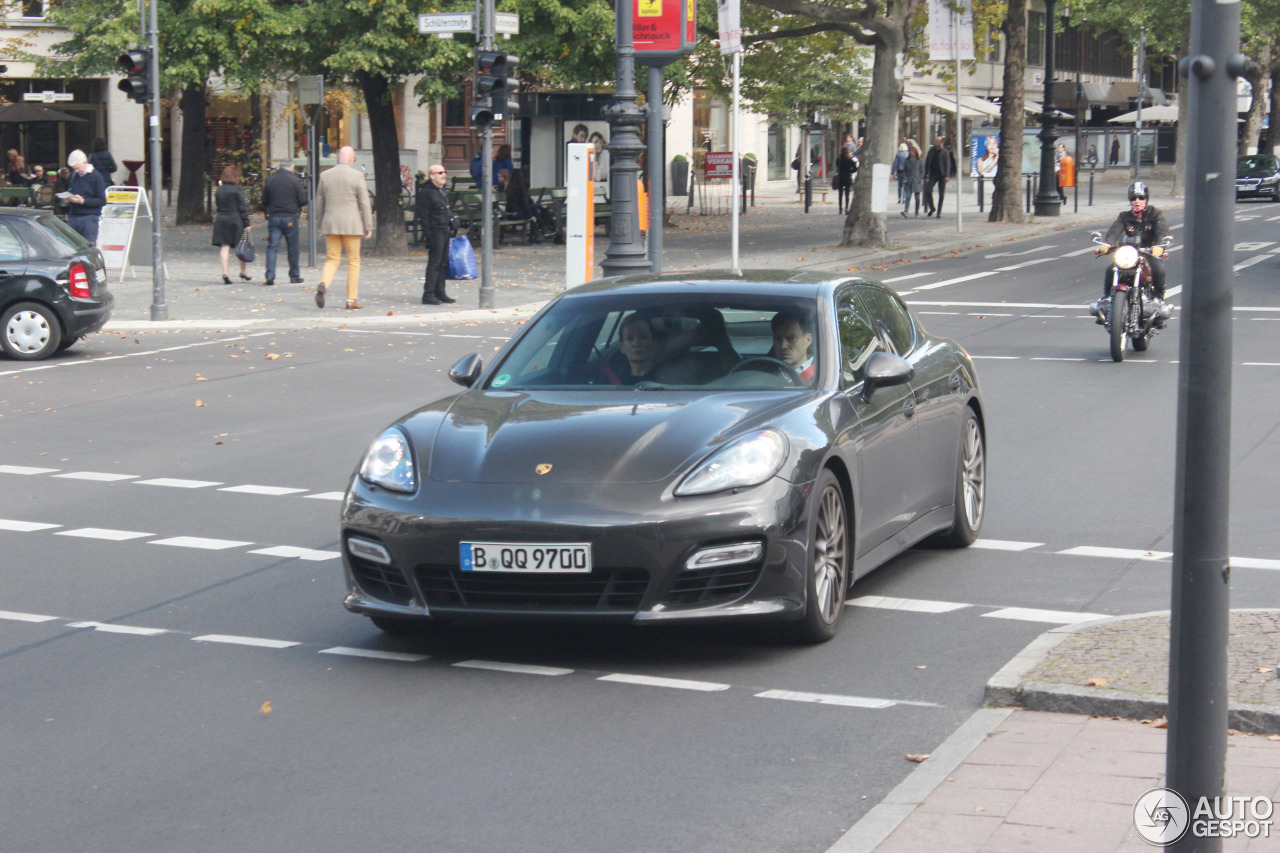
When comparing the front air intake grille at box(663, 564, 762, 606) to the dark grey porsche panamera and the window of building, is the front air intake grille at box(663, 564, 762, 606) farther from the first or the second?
the window of building

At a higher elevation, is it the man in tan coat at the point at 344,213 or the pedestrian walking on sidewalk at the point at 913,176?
the pedestrian walking on sidewalk at the point at 913,176

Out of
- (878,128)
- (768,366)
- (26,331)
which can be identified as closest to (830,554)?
(768,366)

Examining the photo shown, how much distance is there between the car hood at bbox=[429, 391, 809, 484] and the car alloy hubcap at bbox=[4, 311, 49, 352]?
1203 cm

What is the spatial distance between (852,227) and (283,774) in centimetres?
2822

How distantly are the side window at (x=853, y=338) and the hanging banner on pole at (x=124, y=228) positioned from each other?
1901 centimetres

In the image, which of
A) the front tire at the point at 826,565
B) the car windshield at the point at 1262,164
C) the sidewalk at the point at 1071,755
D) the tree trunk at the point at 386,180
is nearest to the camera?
the sidewalk at the point at 1071,755

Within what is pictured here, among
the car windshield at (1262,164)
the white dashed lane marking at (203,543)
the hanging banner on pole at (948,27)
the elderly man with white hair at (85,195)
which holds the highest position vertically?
the hanging banner on pole at (948,27)

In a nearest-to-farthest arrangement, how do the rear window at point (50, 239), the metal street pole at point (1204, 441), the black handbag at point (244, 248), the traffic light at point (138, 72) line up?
the metal street pole at point (1204, 441), the rear window at point (50, 239), the traffic light at point (138, 72), the black handbag at point (244, 248)

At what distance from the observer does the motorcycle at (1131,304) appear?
53.3ft

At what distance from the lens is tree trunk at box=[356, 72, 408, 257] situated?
30672 millimetres

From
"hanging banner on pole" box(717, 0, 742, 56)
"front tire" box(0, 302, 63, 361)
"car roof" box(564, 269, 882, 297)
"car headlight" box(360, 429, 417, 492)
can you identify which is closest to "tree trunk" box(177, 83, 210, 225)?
"hanging banner on pole" box(717, 0, 742, 56)

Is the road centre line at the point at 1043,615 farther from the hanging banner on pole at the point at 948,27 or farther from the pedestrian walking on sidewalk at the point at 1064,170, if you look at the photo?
the pedestrian walking on sidewalk at the point at 1064,170

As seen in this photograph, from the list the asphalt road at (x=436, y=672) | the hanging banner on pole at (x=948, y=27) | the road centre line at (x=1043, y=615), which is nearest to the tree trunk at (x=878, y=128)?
the hanging banner on pole at (x=948, y=27)

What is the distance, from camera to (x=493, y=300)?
22.7 metres
